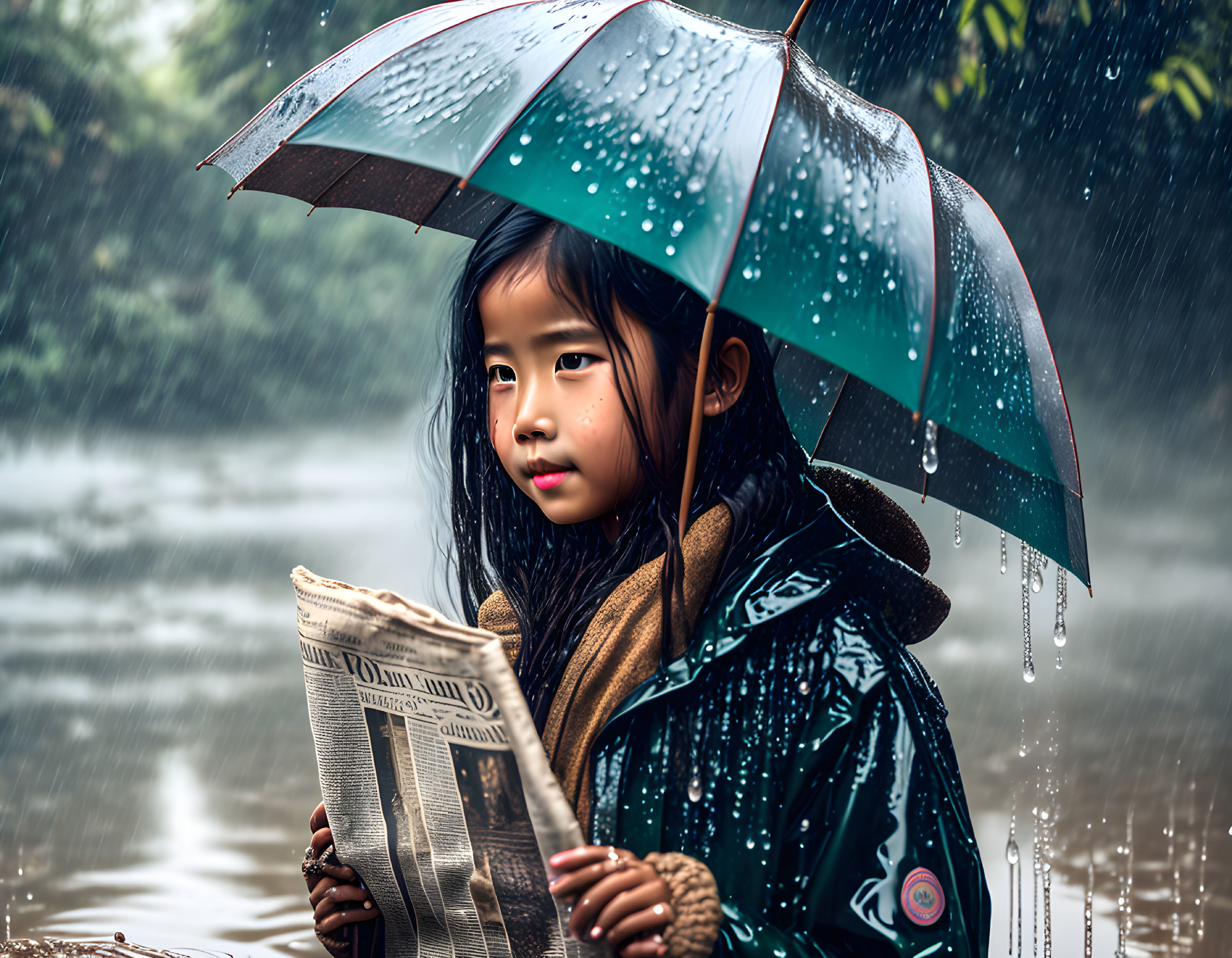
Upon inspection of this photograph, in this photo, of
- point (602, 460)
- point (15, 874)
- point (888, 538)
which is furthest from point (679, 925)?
point (15, 874)

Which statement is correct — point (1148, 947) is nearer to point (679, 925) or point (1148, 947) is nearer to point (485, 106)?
point (679, 925)

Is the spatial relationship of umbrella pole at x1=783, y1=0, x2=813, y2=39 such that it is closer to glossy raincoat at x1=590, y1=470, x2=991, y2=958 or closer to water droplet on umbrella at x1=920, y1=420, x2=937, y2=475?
water droplet on umbrella at x1=920, y1=420, x2=937, y2=475

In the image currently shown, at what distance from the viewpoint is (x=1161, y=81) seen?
18.8 feet

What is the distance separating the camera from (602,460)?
4.98 ft

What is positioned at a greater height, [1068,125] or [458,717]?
[1068,125]

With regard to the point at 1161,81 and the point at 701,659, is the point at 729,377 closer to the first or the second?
the point at 701,659

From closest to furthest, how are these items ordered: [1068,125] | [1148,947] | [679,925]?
1. [679,925]
2. [1148,947]
3. [1068,125]

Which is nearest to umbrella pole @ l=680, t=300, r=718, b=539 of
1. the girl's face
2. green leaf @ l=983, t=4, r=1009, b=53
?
the girl's face

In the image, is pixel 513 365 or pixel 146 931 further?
pixel 146 931

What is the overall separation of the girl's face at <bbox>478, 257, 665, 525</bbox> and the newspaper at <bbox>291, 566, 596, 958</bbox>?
1.05 ft

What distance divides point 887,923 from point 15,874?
15.6 ft

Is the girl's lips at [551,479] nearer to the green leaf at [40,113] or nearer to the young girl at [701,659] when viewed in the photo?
the young girl at [701,659]

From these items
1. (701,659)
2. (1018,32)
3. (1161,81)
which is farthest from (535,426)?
(1161,81)

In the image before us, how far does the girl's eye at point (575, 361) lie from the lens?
153 cm
